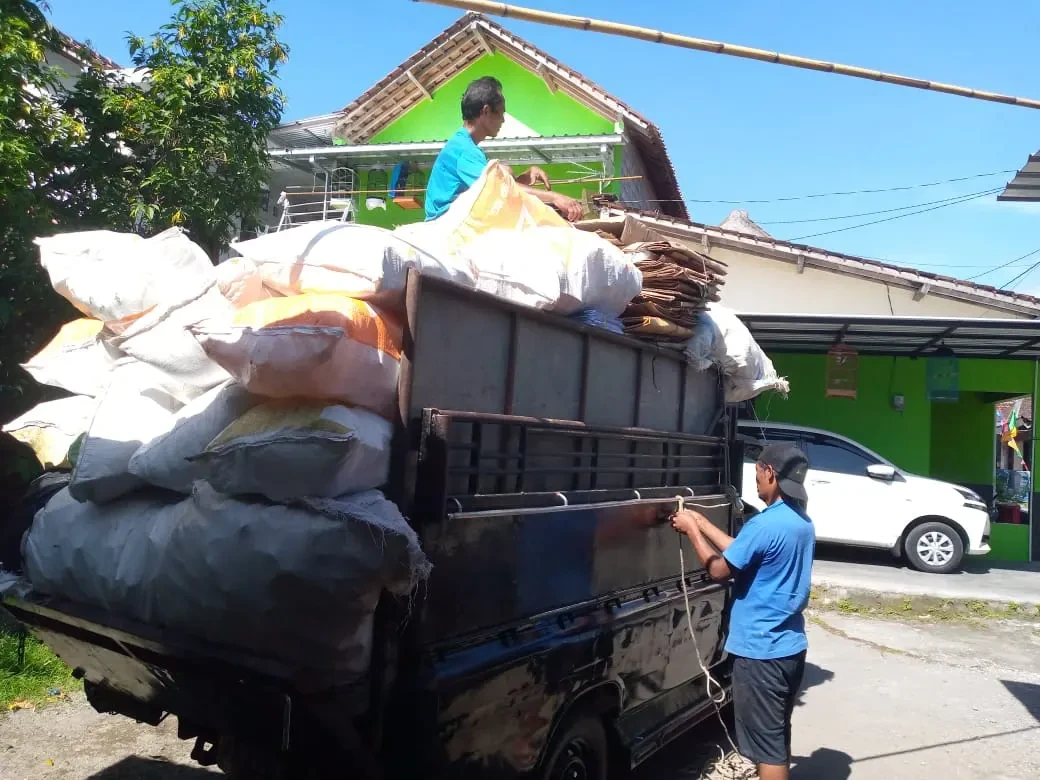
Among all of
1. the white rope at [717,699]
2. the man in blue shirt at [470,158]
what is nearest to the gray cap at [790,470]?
the white rope at [717,699]

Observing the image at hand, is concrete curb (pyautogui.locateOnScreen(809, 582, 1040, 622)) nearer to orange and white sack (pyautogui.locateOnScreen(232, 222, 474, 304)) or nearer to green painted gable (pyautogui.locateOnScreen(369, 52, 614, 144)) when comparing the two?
orange and white sack (pyautogui.locateOnScreen(232, 222, 474, 304))

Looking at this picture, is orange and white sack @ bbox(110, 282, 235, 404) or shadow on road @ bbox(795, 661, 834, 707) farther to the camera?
shadow on road @ bbox(795, 661, 834, 707)

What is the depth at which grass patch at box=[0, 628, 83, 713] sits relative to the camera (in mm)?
4715

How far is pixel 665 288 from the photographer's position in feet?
13.5

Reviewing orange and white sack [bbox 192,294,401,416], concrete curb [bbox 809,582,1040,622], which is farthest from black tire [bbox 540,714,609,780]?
concrete curb [bbox 809,582,1040,622]

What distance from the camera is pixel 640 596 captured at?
12.3 feet

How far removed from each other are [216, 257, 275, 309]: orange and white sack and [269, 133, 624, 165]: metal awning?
381 inches

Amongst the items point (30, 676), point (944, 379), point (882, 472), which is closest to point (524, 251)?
point (30, 676)

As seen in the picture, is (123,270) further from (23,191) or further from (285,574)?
(23,191)

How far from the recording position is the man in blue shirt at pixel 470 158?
422 cm

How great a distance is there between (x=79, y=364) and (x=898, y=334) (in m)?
10.6

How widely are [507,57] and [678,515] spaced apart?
12.9 metres

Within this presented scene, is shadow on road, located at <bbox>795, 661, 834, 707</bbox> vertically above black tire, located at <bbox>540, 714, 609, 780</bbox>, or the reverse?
black tire, located at <bbox>540, 714, 609, 780</bbox>

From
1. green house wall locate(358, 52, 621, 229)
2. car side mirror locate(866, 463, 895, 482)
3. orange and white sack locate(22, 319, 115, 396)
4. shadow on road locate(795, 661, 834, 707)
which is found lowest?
shadow on road locate(795, 661, 834, 707)
